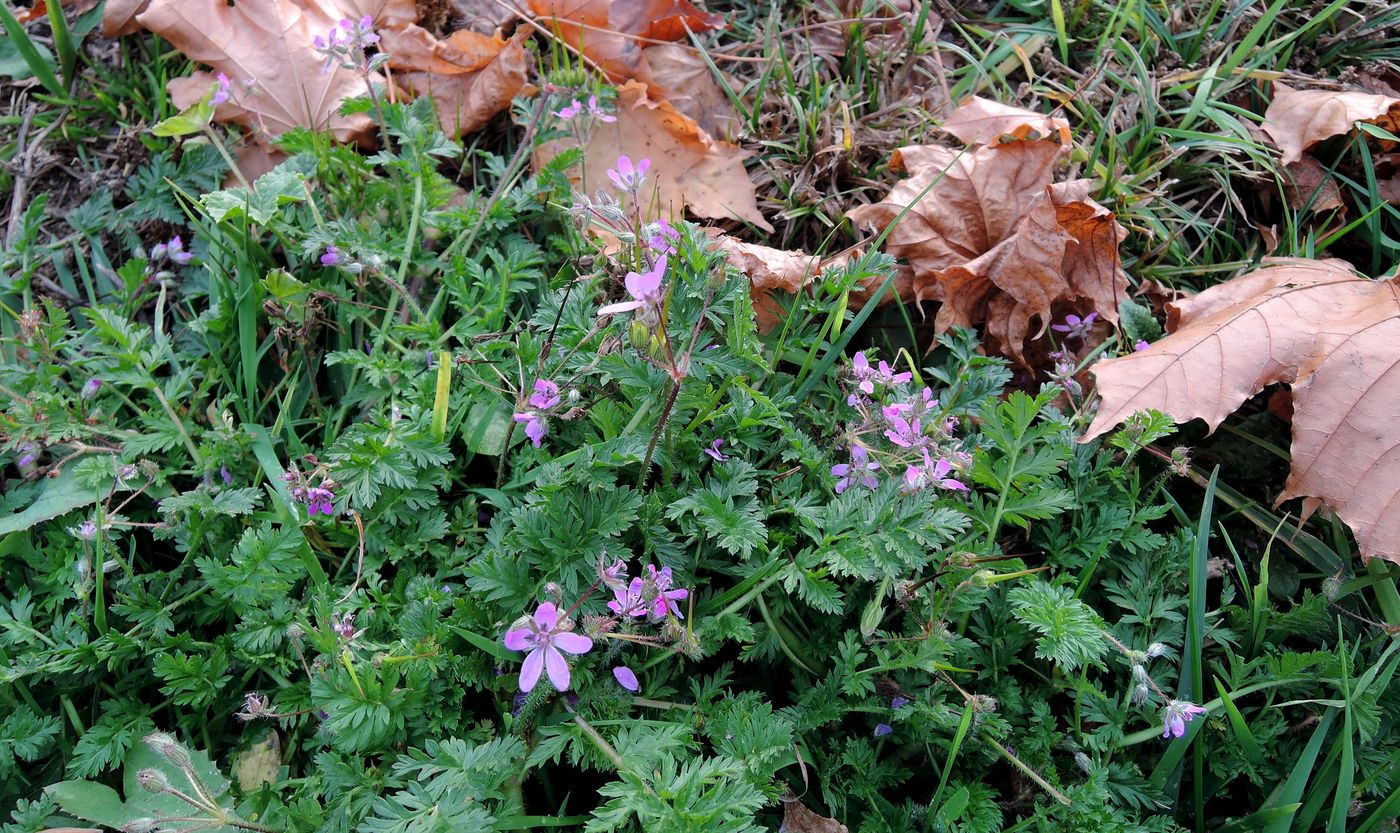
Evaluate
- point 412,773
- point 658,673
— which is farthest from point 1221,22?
point 412,773

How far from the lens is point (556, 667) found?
1521 millimetres

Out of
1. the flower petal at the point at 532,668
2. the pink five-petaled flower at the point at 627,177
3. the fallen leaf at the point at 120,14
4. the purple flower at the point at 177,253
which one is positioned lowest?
the flower petal at the point at 532,668

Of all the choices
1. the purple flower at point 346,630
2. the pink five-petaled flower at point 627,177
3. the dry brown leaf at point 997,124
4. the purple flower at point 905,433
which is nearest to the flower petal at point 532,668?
the purple flower at point 346,630

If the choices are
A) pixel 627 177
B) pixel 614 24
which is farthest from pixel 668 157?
pixel 627 177

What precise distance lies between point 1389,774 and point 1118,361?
106 cm

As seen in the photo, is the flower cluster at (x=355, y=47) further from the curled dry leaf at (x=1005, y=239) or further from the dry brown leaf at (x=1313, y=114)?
the dry brown leaf at (x=1313, y=114)

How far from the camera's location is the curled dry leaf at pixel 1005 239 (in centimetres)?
250

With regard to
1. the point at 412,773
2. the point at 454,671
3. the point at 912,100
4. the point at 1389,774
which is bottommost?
the point at 1389,774

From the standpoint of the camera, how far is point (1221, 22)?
3.06 meters

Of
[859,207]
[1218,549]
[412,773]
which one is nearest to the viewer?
[412,773]

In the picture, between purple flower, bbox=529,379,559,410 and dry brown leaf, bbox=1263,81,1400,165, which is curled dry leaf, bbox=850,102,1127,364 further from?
purple flower, bbox=529,379,559,410

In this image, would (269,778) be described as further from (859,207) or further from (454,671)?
(859,207)

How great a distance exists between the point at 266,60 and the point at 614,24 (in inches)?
44.4

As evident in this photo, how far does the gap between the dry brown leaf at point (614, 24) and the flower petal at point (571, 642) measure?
2.12m
